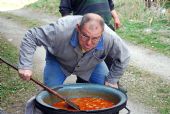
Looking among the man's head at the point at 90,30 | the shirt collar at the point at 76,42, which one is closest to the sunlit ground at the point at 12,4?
the shirt collar at the point at 76,42

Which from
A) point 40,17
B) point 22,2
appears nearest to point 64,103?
point 40,17

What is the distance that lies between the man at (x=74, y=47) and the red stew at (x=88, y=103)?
38 centimetres

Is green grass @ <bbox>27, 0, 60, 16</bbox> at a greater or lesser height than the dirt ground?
lesser

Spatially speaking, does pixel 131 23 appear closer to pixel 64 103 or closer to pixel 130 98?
pixel 130 98

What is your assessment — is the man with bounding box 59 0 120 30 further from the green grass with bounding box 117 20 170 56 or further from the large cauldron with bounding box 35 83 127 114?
the green grass with bounding box 117 20 170 56

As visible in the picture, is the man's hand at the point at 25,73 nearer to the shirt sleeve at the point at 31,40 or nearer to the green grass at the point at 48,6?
the shirt sleeve at the point at 31,40

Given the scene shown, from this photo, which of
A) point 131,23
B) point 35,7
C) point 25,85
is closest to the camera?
point 25,85

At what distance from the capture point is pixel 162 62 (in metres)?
8.52

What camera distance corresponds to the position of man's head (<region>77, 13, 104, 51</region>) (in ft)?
12.4

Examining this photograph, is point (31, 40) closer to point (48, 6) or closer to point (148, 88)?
point (148, 88)

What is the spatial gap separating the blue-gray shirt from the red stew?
1.30 feet

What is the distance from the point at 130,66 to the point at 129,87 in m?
1.25

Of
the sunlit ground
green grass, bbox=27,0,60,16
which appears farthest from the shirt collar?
the sunlit ground

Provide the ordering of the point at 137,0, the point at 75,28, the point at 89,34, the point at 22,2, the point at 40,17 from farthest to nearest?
the point at 22,2 < the point at 40,17 < the point at 137,0 < the point at 75,28 < the point at 89,34
